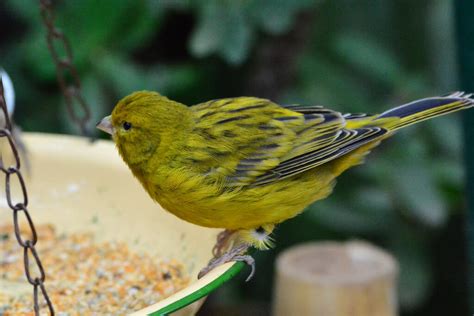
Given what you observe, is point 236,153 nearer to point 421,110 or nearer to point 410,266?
point 421,110

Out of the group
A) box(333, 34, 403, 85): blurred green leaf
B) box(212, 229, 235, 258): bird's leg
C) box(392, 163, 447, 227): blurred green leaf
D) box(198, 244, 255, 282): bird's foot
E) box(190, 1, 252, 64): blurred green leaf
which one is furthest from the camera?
box(333, 34, 403, 85): blurred green leaf

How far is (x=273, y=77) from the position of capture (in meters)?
5.52

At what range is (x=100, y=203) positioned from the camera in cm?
365

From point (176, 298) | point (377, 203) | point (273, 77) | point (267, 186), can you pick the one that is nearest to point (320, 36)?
point (273, 77)

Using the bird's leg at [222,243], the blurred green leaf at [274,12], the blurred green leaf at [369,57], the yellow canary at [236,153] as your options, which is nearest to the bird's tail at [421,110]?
the yellow canary at [236,153]

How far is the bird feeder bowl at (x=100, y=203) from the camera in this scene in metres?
3.38

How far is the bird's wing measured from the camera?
343 centimetres

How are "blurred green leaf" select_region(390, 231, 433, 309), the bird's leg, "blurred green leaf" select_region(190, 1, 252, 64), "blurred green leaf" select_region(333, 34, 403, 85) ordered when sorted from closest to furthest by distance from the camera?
the bird's leg, "blurred green leaf" select_region(190, 1, 252, 64), "blurred green leaf" select_region(333, 34, 403, 85), "blurred green leaf" select_region(390, 231, 433, 309)

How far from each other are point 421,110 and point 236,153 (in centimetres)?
82

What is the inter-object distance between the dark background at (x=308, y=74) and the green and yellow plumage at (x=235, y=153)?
1206 mm

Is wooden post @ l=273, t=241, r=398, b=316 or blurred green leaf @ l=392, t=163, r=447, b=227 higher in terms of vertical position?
blurred green leaf @ l=392, t=163, r=447, b=227

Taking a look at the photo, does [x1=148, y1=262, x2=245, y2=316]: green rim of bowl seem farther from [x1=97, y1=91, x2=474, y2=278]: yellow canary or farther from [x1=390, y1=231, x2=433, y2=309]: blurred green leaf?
[x1=390, y1=231, x2=433, y2=309]: blurred green leaf

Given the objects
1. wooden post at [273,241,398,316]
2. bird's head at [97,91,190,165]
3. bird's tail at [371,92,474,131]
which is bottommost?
wooden post at [273,241,398,316]

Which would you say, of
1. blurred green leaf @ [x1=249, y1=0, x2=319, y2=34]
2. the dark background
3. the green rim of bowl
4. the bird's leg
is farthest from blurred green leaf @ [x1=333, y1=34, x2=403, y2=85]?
the green rim of bowl
